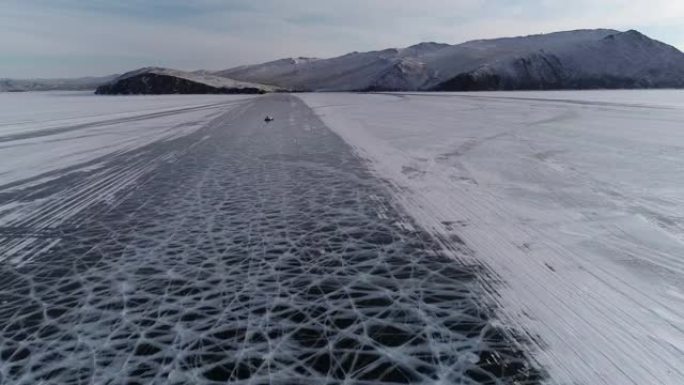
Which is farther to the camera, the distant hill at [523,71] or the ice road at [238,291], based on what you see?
the distant hill at [523,71]

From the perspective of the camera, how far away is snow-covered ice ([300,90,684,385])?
198 centimetres

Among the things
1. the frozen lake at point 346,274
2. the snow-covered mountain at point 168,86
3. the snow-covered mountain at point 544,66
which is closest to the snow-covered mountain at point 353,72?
the snow-covered mountain at point 544,66

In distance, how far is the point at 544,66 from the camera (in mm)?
77188

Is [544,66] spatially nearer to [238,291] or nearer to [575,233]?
[575,233]

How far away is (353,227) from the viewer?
12.0ft

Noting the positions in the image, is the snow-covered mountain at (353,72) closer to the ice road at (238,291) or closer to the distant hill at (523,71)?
the distant hill at (523,71)

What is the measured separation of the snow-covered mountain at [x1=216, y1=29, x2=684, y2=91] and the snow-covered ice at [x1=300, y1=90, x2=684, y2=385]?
223 feet

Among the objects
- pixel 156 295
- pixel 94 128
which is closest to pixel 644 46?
pixel 94 128

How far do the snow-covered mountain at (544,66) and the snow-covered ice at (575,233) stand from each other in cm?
6807

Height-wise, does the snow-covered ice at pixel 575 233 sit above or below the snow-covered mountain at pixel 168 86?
above

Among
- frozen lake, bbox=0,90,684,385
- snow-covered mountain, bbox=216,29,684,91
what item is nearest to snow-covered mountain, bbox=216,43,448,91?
snow-covered mountain, bbox=216,29,684,91

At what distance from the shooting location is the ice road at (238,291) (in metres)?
1.92

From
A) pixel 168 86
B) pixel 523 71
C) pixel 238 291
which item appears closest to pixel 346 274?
pixel 238 291

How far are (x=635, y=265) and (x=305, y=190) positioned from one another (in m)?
2.96
